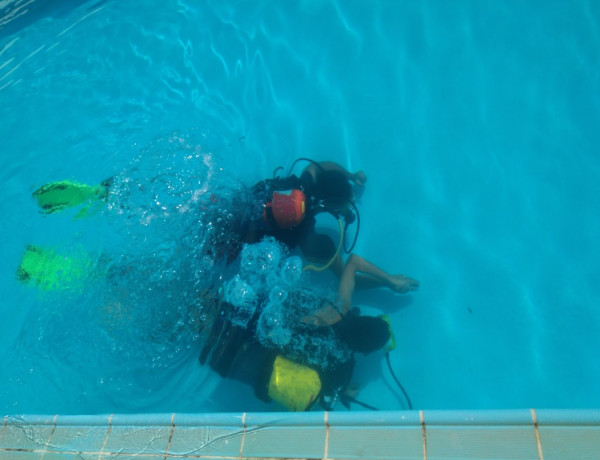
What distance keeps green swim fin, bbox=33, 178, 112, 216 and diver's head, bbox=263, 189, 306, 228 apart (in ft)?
6.92

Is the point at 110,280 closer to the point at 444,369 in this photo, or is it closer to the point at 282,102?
the point at 282,102

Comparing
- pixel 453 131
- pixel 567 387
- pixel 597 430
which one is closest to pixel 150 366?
pixel 597 430

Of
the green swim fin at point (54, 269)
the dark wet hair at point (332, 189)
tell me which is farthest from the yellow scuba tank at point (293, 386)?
the green swim fin at point (54, 269)

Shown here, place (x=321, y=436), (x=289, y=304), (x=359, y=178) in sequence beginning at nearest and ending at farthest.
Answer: (x=321, y=436), (x=289, y=304), (x=359, y=178)

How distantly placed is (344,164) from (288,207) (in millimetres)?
1367

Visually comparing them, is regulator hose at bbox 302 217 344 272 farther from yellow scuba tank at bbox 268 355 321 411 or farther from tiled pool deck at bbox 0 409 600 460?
tiled pool deck at bbox 0 409 600 460

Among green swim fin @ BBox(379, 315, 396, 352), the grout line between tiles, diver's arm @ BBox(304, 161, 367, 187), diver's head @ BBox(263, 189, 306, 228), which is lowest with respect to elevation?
green swim fin @ BBox(379, 315, 396, 352)

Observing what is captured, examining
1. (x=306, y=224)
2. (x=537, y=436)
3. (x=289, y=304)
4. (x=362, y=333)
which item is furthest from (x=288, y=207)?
(x=537, y=436)

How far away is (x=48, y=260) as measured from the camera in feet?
14.4

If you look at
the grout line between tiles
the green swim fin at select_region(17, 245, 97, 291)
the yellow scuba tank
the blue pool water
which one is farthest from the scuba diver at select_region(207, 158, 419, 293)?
the grout line between tiles

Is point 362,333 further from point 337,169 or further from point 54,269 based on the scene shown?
point 54,269

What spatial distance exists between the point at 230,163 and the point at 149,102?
1491 mm

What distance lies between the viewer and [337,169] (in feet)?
14.3

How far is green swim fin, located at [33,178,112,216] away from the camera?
15.3 ft
